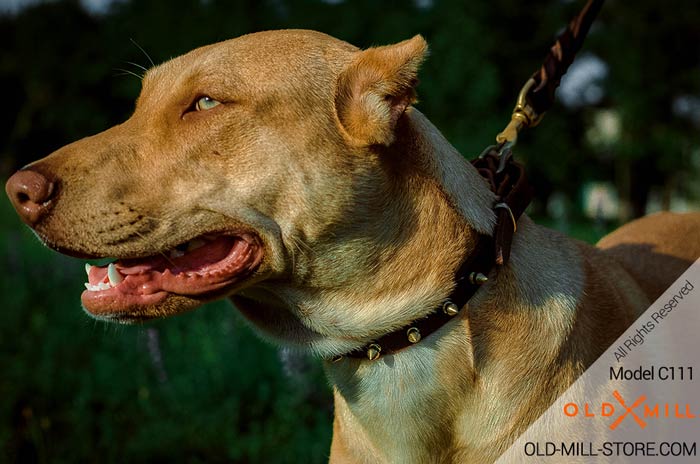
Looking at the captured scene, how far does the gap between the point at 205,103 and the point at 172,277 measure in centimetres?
65

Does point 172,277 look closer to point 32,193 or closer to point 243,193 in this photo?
point 243,193

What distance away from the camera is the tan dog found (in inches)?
108

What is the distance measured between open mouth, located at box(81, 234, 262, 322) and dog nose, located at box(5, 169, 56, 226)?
0.31 m

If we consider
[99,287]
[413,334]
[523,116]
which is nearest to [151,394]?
[99,287]

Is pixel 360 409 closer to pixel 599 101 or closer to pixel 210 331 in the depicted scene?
pixel 210 331

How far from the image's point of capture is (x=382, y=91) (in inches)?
109

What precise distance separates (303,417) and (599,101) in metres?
35.1

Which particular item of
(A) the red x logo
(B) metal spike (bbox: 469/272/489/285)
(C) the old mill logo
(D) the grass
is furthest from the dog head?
(D) the grass

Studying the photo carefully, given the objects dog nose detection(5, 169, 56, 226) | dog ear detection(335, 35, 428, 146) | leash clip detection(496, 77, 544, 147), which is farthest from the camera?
leash clip detection(496, 77, 544, 147)

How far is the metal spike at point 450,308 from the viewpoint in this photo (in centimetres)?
272

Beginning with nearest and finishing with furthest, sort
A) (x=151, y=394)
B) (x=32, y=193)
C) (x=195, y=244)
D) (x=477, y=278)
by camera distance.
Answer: (x=32, y=193), (x=477, y=278), (x=195, y=244), (x=151, y=394)

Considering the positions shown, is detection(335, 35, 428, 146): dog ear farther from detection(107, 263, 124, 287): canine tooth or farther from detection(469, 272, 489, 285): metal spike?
detection(107, 263, 124, 287): canine tooth

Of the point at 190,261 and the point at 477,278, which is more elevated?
the point at 190,261

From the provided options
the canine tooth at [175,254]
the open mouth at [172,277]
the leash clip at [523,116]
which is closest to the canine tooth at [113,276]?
the open mouth at [172,277]
